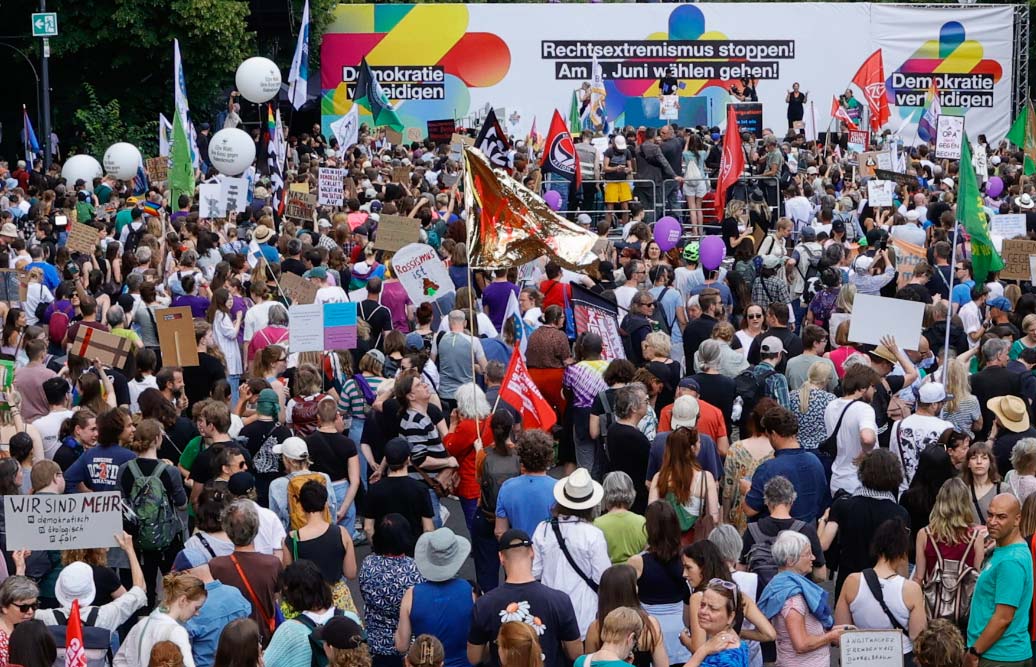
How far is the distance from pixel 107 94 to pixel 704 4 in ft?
45.1

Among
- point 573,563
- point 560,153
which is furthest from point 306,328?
point 560,153

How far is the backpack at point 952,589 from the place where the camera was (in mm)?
6902

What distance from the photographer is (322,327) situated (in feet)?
34.7

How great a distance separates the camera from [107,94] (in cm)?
3212

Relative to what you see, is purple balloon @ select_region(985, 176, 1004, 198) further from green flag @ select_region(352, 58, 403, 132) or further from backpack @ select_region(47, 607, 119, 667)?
backpack @ select_region(47, 607, 119, 667)

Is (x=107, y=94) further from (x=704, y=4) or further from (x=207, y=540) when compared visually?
(x=207, y=540)

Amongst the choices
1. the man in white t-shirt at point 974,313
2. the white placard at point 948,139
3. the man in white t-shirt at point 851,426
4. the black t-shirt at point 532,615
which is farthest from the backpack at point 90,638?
the white placard at point 948,139

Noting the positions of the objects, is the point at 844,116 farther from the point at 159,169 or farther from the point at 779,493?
the point at 779,493

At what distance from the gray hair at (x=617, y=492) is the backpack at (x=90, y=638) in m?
2.44

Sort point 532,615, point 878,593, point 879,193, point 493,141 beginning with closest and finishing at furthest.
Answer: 1. point 532,615
2. point 878,593
3. point 493,141
4. point 879,193

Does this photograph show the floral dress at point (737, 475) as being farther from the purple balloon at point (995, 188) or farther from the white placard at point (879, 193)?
the purple balloon at point (995, 188)

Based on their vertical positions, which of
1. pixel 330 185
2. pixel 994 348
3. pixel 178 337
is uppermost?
pixel 330 185

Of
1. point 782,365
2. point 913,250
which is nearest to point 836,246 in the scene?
point 913,250

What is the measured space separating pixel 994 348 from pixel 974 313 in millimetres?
2447
